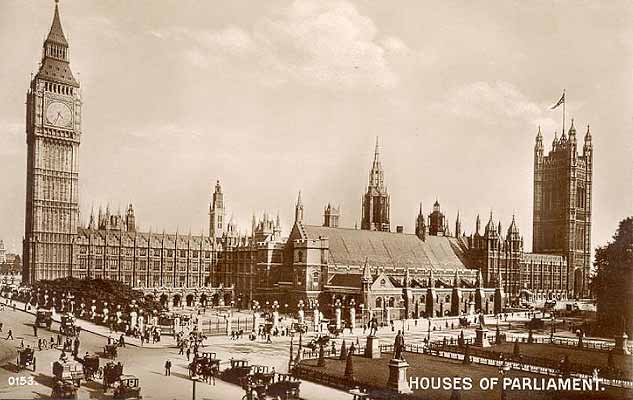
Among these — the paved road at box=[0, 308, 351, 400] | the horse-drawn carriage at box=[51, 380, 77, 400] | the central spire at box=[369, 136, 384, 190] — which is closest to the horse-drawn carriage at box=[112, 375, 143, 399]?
the paved road at box=[0, 308, 351, 400]

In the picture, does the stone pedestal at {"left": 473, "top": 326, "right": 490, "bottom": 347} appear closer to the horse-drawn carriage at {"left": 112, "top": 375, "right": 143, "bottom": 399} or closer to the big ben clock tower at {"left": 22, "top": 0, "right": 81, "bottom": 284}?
the horse-drawn carriage at {"left": 112, "top": 375, "right": 143, "bottom": 399}

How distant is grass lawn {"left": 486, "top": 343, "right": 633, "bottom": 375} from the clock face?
52899mm

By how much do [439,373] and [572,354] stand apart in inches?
454

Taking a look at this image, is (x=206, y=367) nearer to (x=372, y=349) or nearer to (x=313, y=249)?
(x=372, y=349)

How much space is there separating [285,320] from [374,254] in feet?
59.9

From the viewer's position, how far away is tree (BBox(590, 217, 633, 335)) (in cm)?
3922

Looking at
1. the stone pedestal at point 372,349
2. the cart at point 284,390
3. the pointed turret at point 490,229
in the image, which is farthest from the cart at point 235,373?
the pointed turret at point 490,229

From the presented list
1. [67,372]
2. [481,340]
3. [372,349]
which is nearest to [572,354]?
[481,340]

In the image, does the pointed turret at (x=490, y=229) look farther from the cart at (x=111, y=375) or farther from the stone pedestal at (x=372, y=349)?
the cart at (x=111, y=375)

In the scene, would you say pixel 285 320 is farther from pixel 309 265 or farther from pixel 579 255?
pixel 579 255

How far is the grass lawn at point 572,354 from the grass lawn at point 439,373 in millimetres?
4808

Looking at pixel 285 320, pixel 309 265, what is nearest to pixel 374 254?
pixel 309 265

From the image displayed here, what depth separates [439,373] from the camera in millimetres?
31062

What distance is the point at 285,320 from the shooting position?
196ft
